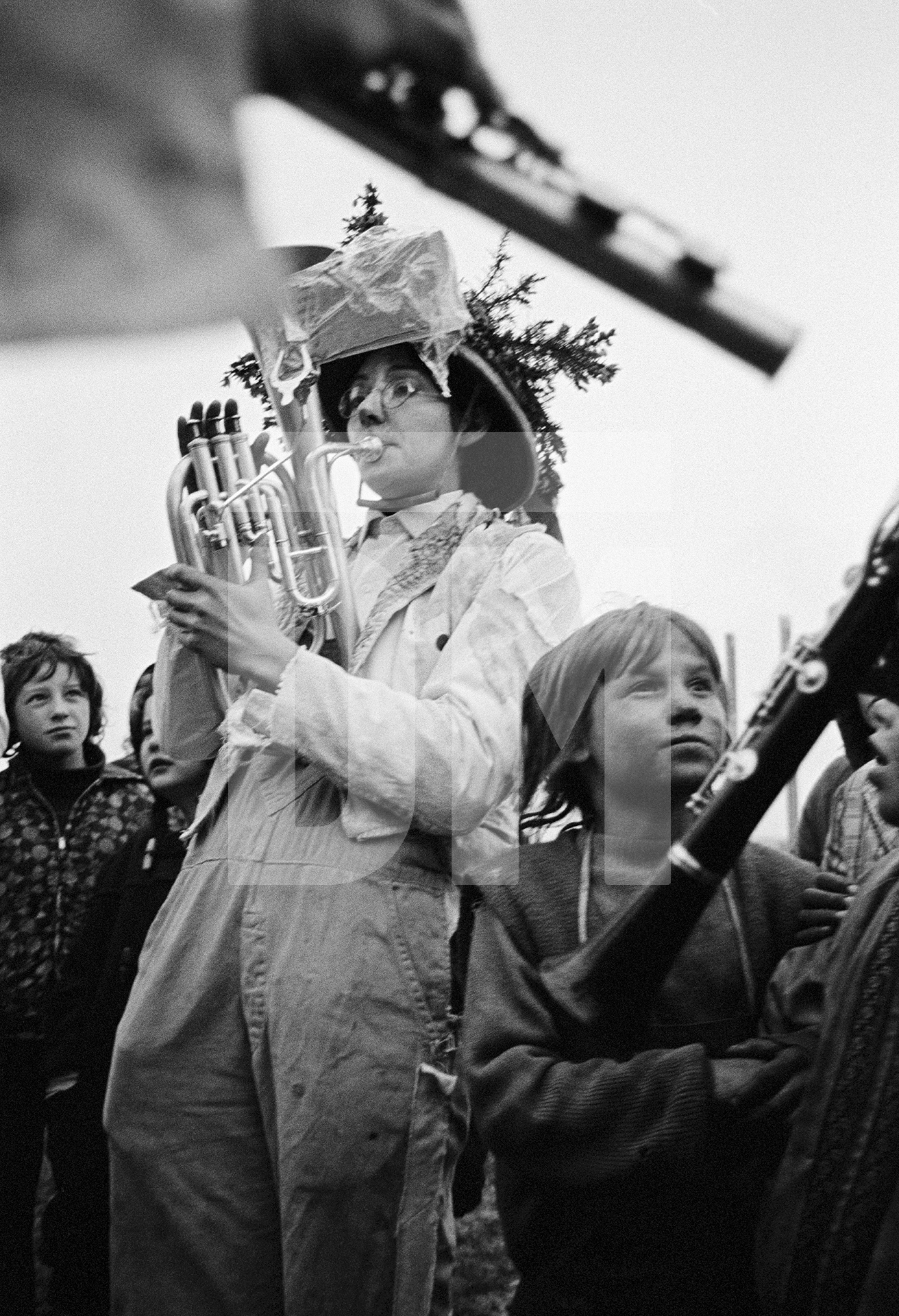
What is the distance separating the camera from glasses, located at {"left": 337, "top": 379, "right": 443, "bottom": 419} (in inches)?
74.7

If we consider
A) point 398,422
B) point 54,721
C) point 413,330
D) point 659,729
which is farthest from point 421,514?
point 54,721

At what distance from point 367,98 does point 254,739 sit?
814 millimetres

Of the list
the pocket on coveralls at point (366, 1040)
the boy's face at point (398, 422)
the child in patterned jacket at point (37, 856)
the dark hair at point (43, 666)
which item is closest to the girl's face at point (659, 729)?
the pocket on coveralls at point (366, 1040)

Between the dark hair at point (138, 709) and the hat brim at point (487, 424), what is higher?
the hat brim at point (487, 424)

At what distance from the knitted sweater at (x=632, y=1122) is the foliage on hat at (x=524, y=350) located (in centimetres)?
58

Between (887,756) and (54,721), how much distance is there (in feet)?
5.49

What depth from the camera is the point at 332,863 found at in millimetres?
1725

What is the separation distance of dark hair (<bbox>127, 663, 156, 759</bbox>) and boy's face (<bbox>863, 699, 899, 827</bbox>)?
51.6 inches

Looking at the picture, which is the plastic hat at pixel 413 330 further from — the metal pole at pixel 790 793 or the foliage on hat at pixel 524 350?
the metal pole at pixel 790 793

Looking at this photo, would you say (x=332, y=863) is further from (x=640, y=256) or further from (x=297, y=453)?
(x=640, y=256)

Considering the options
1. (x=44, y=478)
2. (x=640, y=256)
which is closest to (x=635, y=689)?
(x=640, y=256)

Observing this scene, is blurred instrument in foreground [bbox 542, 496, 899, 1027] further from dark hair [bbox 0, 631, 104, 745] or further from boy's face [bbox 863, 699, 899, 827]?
dark hair [bbox 0, 631, 104, 745]

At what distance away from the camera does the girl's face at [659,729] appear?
5.22ft

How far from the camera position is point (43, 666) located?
7.95 feet
